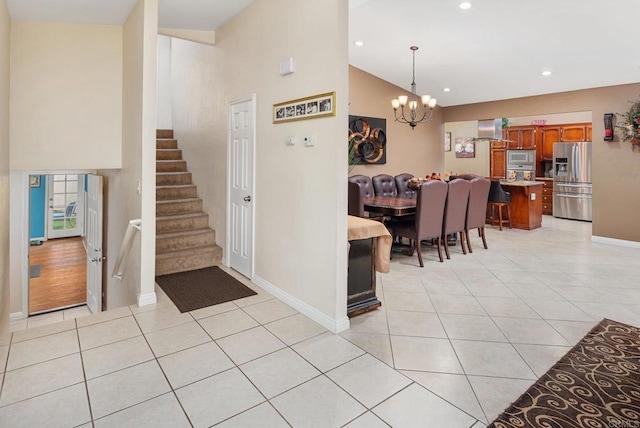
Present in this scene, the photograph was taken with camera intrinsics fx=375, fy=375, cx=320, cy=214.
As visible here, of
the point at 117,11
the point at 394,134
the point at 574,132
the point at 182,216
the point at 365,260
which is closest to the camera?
the point at 365,260

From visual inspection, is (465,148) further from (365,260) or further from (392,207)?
(365,260)

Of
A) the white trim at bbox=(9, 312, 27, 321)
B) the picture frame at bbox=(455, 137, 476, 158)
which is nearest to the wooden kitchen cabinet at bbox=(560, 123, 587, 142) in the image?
the picture frame at bbox=(455, 137, 476, 158)

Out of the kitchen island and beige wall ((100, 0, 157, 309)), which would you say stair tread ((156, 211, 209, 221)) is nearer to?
beige wall ((100, 0, 157, 309))

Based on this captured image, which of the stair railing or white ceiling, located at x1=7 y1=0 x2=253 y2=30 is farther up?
white ceiling, located at x1=7 y1=0 x2=253 y2=30

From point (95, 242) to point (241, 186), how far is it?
2.53 meters

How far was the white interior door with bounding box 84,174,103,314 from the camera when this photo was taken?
5.04 m

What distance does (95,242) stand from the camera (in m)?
5.19

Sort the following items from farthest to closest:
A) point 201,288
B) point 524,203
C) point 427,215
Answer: point 524,203 < point 427,215 < point 201,288

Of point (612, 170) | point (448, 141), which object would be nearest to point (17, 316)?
point (612, 170)

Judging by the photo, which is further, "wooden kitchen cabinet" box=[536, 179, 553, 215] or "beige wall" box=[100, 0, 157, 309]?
"wooden kitchen cabinet" box=[536, 179, 553, 215]

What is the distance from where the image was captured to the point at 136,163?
356 centimetres

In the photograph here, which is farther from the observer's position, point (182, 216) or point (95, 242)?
point (95, 242)

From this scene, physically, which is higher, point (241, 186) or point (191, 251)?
point (241, 186)

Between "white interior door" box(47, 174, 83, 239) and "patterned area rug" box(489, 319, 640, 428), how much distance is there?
953cm
